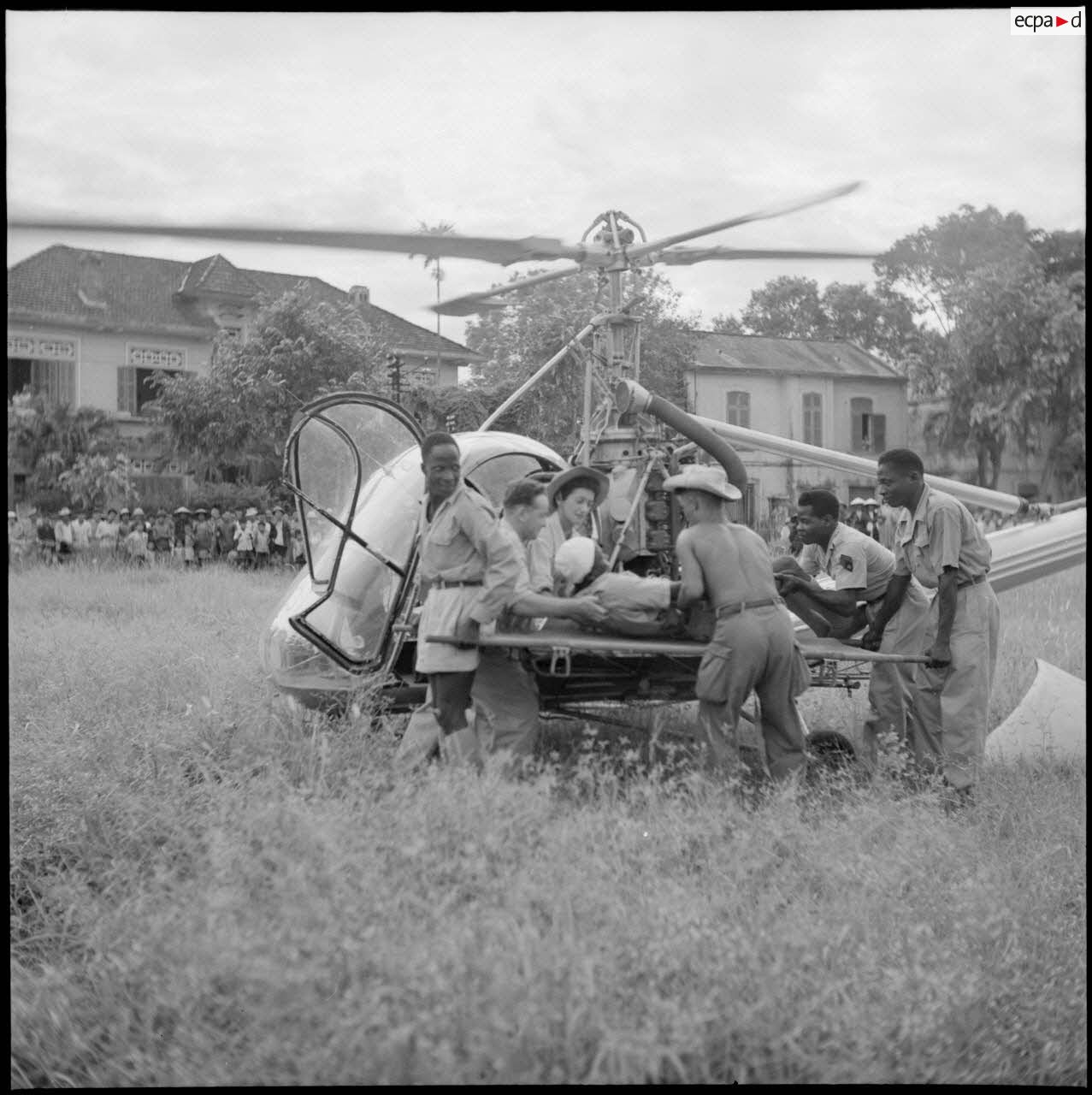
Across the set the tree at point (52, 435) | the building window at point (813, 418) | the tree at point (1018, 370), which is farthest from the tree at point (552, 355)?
the tree at point (52, 435)

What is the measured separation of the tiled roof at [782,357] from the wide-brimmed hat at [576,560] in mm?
6243

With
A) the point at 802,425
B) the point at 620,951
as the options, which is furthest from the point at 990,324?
the point at 620,951

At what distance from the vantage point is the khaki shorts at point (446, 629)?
18.4 ft

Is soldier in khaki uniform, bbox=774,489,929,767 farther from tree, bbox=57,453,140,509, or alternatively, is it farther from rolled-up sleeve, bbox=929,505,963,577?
tree, bbox=57,453,140,509

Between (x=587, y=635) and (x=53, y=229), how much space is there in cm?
283

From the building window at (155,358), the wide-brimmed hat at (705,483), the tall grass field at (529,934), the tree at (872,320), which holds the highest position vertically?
the tree at (872,320)

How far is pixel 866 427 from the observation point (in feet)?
38.9

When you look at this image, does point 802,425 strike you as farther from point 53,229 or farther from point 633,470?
point 53,229

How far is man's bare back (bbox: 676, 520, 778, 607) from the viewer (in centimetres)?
564

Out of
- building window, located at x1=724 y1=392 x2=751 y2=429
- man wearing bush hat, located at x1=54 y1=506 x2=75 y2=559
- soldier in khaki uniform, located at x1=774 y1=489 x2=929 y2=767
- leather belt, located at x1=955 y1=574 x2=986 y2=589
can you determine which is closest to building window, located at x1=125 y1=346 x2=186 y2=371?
man wearing bush hat, located at x1=54 y1=506 x2=75 y2=559

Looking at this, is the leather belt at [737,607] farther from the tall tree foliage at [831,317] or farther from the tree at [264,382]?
the tall tree foliage at [831,317]

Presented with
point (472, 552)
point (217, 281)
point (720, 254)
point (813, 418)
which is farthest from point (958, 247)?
point (217, 281)

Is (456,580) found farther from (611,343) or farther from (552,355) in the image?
(552,355)

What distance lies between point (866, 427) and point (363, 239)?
7576 mm
